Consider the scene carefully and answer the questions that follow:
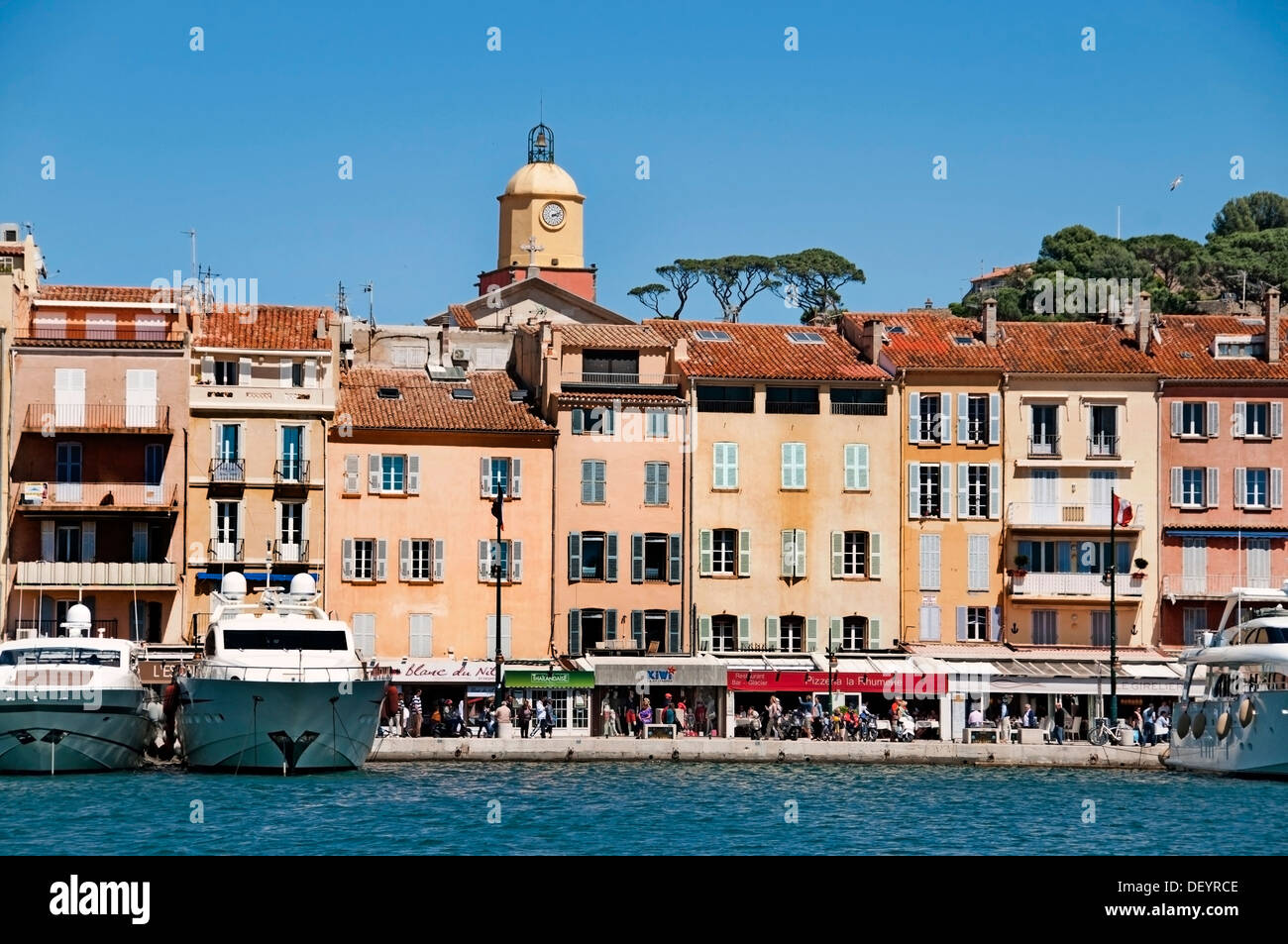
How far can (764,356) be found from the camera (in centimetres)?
7181

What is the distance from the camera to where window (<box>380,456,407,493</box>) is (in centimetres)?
6738

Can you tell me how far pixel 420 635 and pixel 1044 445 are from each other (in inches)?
823

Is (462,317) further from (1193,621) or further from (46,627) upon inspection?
(1193,621)

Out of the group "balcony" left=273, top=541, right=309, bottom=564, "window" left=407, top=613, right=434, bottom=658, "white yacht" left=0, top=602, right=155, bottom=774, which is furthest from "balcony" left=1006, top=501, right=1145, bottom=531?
"white yacht" left=0, top=602, right=155, bottom=774

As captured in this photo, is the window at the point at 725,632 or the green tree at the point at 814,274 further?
the green tree at the point at 814,274

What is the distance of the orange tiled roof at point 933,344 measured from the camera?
71.2m

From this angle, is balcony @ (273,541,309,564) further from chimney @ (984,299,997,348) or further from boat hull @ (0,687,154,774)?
chimney @ (984,299,997,348)

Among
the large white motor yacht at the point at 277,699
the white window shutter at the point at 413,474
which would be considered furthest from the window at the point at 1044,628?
the large white motor yacht at the point at 277,699

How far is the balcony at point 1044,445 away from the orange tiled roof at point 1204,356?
13.7 feet

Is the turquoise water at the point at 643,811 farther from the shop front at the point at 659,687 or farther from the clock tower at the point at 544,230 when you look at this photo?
the clock tower at the point at 544,230

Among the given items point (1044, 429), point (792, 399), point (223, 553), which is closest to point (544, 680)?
point (223, 553)

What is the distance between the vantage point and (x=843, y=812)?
45.2 meters
